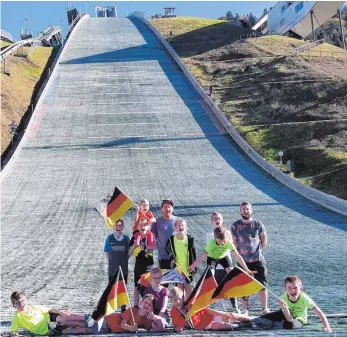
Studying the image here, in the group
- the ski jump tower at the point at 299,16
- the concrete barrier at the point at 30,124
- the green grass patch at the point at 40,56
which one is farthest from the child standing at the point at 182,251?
the ski jump tower at the point at 299,16

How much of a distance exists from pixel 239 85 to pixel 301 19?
28128 millimetres

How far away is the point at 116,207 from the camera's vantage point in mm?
12469

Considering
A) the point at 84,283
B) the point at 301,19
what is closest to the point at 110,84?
the point at 301,19

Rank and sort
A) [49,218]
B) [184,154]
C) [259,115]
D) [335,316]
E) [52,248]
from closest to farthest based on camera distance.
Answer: [335,316] → [52,248] → [49,218] → [184,154] → [259,115]

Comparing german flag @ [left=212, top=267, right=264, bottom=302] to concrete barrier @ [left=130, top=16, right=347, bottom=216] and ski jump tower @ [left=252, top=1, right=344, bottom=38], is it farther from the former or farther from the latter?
ski jump tower @ [left=252, top=1, right=344, bottom=38]

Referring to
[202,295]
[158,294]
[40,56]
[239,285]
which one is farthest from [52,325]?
[40,56]

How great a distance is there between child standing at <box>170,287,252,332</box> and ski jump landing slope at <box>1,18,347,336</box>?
1018 millimetres

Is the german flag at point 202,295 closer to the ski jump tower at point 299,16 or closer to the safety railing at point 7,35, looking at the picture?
the ski jump tower at point 299,16

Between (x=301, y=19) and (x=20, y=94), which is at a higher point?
(x=301, y=19)

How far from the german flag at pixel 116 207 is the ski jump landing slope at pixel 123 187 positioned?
127 cm

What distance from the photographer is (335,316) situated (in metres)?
10.2

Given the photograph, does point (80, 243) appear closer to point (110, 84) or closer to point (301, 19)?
point (110, 84)

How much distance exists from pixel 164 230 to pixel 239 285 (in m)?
2.05

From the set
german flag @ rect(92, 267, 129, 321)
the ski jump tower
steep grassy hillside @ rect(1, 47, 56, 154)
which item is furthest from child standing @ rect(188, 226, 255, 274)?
the ski jump tower
